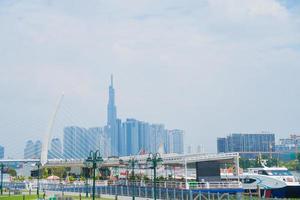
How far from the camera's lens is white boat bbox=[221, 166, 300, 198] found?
53906 mm

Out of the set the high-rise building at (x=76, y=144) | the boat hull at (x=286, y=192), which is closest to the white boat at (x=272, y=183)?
the boat hull at (x=286, y=192)

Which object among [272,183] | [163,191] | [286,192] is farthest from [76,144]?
[163,191]

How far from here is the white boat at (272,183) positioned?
177 ft

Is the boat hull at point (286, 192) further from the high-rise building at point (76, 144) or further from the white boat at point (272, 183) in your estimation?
the high-rise building at point (76, 144)

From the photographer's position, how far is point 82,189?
55.8m

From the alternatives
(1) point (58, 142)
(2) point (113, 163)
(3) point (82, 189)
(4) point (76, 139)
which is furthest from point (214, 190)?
(1) point (58, 142)

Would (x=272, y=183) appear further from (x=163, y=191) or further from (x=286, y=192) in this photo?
(x=163, y=191)

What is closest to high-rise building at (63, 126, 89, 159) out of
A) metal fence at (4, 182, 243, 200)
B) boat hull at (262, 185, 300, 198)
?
metal fence at (4, 182, 243, 200)

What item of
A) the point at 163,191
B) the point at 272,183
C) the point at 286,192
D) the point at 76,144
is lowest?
the point at 286,192

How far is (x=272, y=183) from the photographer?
55.4 meters

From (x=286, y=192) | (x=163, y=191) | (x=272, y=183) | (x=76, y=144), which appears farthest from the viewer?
(x=76, y=144)

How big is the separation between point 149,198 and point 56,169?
66.9m

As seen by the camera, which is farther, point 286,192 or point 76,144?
point 76,144

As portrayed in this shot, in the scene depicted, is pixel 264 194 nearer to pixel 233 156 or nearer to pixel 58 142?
pixel 233 156
